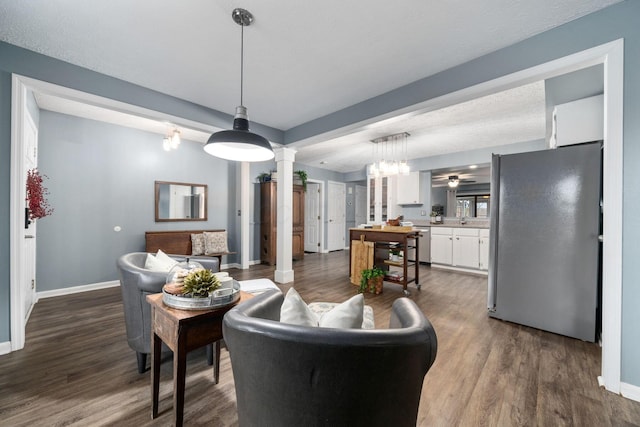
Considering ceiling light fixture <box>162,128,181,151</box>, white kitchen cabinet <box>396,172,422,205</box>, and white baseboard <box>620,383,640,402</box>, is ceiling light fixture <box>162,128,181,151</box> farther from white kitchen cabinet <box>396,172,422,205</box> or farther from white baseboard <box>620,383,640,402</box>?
white baseboard <box>620,383,640,402</box>

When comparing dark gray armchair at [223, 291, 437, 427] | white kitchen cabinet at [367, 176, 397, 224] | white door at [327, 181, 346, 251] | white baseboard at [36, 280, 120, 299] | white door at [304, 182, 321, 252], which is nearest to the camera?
dark gray armchair at [223, 291, 437, 427]

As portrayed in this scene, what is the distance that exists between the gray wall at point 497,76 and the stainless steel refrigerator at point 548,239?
30.2 inches

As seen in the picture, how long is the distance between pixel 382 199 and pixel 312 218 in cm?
221

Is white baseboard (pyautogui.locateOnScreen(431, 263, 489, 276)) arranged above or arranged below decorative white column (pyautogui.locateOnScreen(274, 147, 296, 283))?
below

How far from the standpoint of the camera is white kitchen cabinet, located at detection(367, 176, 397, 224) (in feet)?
21.4

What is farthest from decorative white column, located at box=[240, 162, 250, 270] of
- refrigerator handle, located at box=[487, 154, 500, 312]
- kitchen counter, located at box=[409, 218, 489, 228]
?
refrigerator handle, located at box=[487, 154, 500, 312]

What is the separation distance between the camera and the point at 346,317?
1037mm

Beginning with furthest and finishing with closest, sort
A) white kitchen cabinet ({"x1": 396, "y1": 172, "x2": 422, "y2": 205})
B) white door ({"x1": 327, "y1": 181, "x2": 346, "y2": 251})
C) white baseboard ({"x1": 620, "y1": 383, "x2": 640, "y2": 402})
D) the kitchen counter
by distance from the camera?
white door ({"x1": 327, "y1": 181, "x2": 346, "y2": 251}) → white kitchen cabinet ({"x1": 396, "y1": 172, "x2": 422, "y2": 205}) → the kitchen counter → white baseboard ({"x1": 620, "y1": 383, "x2": 640, "y2": 402})

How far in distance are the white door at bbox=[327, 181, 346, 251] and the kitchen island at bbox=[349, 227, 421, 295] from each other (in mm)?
3491

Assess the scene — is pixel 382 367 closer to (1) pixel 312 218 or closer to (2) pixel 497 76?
(2) pixel 497 76

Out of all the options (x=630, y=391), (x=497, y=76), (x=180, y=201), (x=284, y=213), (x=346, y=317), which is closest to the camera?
(x=346, y=317)

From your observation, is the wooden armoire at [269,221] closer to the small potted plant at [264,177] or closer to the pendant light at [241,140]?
the small potted plant at [264,177]

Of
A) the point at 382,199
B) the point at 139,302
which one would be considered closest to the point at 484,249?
the point at 382,199

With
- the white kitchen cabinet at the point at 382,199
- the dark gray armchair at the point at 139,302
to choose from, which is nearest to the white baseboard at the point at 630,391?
the dark gray armchair at the point at 139,302
